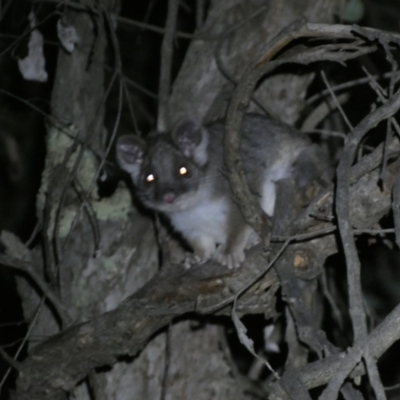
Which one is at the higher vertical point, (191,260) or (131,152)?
(131,152)

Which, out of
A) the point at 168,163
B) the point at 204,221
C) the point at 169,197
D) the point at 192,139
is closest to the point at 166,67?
the point at 192,139

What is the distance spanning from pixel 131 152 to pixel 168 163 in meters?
0.27

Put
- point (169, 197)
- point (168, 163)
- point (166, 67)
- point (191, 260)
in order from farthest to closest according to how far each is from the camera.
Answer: point (168, 163)
point (166, 67)
point (169, 197)
point (191, 260)

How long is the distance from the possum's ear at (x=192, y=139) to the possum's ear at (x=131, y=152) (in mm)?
285

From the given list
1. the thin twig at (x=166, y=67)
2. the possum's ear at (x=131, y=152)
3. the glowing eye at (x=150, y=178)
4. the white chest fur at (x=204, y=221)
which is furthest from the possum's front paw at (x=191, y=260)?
the thin twig at (x=166, y=67)

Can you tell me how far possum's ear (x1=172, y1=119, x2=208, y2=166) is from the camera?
5375mm

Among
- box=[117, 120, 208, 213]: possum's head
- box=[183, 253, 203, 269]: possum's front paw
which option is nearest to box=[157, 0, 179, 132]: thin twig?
box=[117, 120, 208, 213]: possum's head

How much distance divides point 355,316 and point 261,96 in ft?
9.21

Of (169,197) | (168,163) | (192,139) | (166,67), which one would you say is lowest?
(169,197)

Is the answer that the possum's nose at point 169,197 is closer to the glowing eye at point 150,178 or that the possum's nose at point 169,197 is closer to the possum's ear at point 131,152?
the glowing eye at point 150,178

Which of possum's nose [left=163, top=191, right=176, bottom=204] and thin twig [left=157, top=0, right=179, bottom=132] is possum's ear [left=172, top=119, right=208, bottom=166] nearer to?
thin twig [left=157, top=0, right=179, bottom=132]

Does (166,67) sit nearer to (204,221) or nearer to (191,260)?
(204,221)

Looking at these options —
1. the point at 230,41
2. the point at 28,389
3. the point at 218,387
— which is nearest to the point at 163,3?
the point at 230,41

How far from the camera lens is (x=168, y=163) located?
18.4 feet
